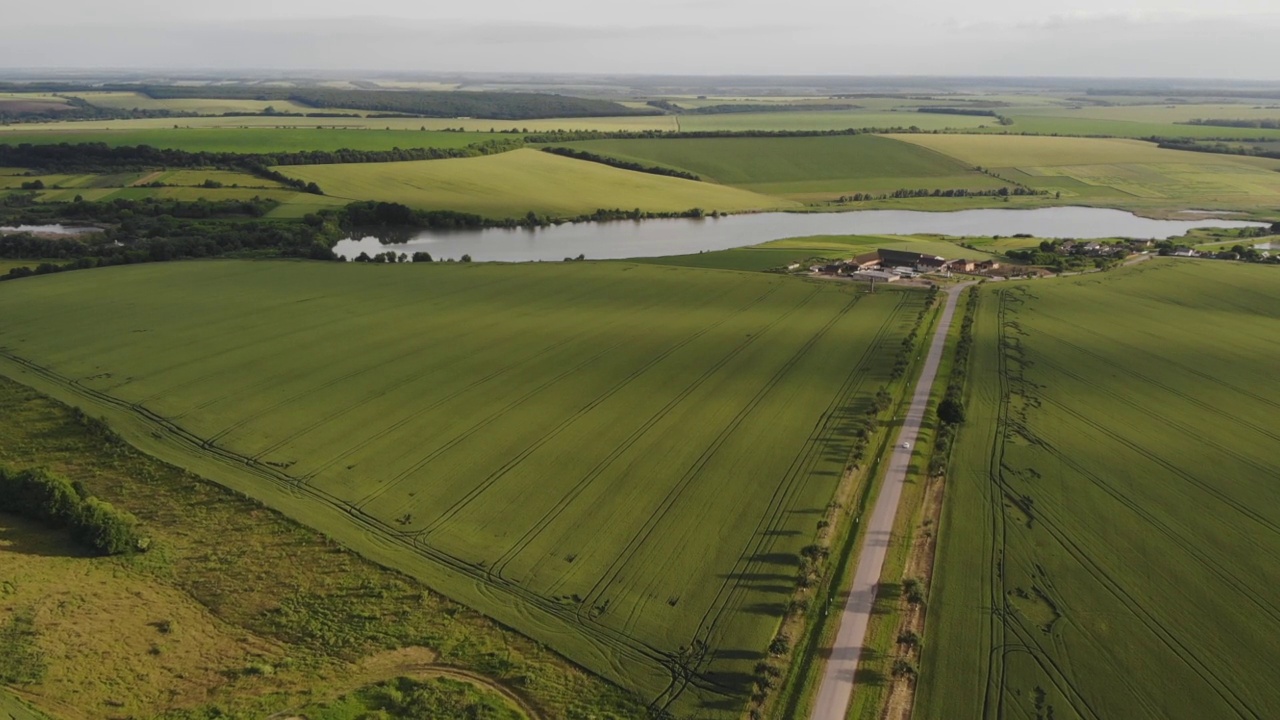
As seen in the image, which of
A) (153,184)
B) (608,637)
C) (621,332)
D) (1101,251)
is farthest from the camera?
(153,184)

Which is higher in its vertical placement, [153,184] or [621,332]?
[153,184]

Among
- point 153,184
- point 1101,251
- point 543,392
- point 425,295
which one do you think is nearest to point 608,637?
point 543,392

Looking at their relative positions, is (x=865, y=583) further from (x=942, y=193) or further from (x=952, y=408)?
(x=942, y=193)

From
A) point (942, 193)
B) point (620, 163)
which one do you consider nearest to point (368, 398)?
point (620, 163)

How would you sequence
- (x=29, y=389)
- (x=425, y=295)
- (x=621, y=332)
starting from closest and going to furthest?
(x=29, y=389), (x=621, y=332), (x=425, y=295)

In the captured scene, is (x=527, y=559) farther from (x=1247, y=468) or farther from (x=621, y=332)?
(x=1247, y=468)

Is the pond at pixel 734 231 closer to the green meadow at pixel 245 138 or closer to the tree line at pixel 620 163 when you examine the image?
the tree line at pixel 620 163
